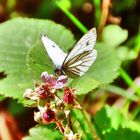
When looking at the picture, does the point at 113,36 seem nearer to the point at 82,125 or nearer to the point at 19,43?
the point at 19,43

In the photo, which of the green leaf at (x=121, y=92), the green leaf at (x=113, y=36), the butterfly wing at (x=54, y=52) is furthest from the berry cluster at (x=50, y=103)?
the green leaf at (x=113, y=36)

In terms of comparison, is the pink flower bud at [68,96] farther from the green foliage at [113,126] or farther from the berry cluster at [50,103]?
the green foliage at [113,126]

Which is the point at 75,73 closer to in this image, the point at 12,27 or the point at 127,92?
the point at 12,27

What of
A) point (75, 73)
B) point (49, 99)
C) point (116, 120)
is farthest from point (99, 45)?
point (49, 99)

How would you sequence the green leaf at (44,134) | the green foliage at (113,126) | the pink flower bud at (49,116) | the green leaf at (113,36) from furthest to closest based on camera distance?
1. the green leaf at (113,36)
2. the green foliage at (113,126)
3. the green leaf at (44,134)
4. the pink flower bud at (49,116)

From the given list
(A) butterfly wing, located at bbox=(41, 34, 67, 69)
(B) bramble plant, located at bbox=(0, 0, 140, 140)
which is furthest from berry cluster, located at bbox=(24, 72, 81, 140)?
(A) butterfly wing, located at bbox=(41, 34, 67, 69)

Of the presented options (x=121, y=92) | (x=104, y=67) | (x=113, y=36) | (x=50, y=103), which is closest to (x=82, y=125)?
(x=104, y=67)

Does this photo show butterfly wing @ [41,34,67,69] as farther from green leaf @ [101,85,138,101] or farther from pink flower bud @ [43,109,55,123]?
green leaf @ [101,85,138,101]
